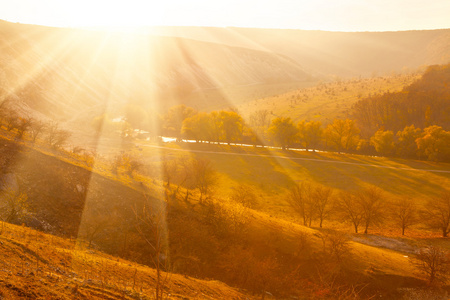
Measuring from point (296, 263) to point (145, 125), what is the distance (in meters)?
127

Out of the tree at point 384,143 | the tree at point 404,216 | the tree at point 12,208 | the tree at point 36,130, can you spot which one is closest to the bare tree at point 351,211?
the tree at point 404,216

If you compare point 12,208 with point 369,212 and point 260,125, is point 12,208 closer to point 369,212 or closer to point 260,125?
point 369,212

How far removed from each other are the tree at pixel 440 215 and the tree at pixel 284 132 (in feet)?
193

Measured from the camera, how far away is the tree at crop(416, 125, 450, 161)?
309 feet

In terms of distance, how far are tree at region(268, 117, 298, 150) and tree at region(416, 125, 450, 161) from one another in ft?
145

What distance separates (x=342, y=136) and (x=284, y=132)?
22747 mm

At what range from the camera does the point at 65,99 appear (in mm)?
149875

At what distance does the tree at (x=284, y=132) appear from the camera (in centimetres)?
11225

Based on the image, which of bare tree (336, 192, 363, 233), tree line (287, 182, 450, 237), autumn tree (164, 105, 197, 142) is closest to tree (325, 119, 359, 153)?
tree line (287, 182, 450, 237)

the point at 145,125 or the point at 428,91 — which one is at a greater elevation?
the point at 428,91

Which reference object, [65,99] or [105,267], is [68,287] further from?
[65,99]

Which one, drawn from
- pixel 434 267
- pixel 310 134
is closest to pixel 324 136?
pixel 310 134

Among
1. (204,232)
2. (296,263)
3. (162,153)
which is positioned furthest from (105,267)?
(162,153)

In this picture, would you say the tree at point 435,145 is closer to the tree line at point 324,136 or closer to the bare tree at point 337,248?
the tree line at point 324,136
